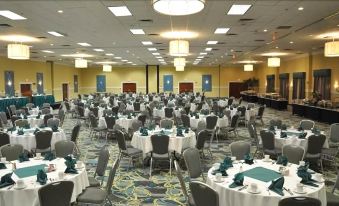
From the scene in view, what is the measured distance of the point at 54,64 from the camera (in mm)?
30344

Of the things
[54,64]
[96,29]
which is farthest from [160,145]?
[54,64]

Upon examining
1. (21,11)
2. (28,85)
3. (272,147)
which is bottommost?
(272,147)

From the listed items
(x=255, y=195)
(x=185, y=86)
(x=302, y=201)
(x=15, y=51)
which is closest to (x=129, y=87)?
(x=185, y=86)

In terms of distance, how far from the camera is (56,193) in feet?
13.6

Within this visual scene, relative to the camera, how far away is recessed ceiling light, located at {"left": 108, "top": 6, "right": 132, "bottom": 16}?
27.7ft

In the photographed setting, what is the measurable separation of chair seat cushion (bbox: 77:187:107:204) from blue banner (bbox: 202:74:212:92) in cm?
3303

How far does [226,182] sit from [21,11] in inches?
296

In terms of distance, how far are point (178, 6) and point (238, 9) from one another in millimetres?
4977

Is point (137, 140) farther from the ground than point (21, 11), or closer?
closer

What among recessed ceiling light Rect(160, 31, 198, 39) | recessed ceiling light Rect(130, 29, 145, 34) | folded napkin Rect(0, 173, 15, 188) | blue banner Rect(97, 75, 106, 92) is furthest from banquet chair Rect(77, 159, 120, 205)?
blue banner Rect(97, 75, 106, 92)

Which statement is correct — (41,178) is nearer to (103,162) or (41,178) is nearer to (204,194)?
(103,162)

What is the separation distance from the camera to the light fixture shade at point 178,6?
4.09 meters

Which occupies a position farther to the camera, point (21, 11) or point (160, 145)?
point (21, 11)

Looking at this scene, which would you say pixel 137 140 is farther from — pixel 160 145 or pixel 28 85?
pixel 28 85
